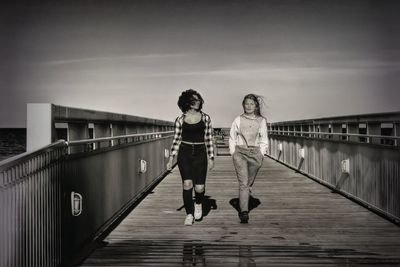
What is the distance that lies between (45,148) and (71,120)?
4.16ft

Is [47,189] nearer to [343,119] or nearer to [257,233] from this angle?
[257,233]

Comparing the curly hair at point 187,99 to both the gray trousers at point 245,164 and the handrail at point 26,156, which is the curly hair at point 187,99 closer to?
the gray trousers at point 245,164

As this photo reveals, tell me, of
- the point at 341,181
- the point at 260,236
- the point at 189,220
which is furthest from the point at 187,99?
the point at 341,181

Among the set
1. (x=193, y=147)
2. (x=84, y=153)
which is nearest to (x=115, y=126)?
(x=193, y=147)

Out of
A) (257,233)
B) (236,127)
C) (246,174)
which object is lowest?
(257,233)

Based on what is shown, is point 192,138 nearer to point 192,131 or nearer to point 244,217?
point 192,131

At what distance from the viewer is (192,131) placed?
7.50 metres

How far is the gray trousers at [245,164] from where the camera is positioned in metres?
7.90

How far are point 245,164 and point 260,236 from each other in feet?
4.38

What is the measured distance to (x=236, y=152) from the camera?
7.98 metres

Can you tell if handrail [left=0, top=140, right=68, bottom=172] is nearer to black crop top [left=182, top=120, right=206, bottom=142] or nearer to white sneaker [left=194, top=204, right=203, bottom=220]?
black crop top [left=182, top=120, right=206, bottom=142]

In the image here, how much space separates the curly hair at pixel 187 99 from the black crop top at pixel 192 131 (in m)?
0.21

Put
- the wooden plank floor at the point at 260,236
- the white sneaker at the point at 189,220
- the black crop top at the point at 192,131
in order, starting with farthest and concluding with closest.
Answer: the white sneaker at the point at 189,220 < the black crop top at the point at 192,131 < the wooden plank floor at the point at 260,236

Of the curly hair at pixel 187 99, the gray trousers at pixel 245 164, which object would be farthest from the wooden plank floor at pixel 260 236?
the curly hair at pixel 187 99
